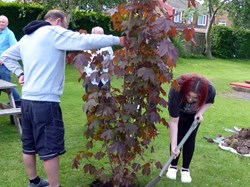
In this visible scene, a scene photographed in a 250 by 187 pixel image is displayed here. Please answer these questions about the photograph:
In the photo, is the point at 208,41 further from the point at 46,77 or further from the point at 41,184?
the point at 46,77

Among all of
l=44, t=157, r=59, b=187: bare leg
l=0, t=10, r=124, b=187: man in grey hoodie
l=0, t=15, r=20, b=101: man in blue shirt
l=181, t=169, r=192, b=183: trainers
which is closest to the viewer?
l=0, t=10, r=124, b=187: man in grey hoodie

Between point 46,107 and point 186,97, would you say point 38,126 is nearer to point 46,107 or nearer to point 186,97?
point 46,107

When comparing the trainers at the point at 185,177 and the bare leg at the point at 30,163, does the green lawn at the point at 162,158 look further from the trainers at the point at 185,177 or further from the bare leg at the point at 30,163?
the bare leg at the point at 30,163

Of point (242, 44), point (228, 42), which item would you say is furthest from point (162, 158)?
point (242, 44)

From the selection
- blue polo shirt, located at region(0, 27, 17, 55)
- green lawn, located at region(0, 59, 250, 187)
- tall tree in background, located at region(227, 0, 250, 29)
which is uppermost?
tall tree in background, located at region(227, 0, 250, 29)

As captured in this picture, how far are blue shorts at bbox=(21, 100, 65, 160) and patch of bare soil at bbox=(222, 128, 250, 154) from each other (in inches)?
123

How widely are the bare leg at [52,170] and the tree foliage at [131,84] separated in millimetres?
394

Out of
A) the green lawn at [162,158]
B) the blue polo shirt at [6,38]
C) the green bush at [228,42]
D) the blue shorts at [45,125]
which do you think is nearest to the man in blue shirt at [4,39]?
the blue polo shirt at [6,38]

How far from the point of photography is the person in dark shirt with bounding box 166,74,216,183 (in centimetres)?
371

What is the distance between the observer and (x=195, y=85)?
3680 millimetres

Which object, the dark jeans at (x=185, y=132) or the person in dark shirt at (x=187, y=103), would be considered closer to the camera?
the person in dark shirt at (x=187, y=103)

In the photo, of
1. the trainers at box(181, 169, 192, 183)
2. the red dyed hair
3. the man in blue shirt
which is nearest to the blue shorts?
the red dyed hair

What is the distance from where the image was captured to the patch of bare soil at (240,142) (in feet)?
18.0

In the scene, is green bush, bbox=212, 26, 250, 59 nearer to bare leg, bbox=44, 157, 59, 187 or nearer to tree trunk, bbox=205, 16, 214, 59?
tree trunk, bbox=205, 16, 214, 59
